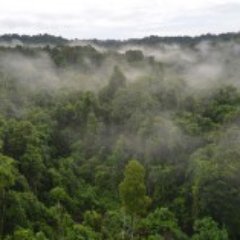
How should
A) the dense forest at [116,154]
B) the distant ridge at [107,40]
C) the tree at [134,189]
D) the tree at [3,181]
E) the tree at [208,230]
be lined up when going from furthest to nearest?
the distant ridge at [107,40], the dense forest at [116,154], the tree at [208,230], the tree at [3,181], the tree at [134,189]

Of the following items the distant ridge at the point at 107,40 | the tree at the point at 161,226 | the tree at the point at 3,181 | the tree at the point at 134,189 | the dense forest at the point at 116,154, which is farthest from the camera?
the distant ridge at the point at 107,40

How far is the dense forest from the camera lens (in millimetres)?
33281

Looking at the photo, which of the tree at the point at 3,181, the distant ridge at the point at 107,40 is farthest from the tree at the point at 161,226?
the distant ridge at the point at 107,40

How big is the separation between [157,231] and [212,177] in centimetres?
443

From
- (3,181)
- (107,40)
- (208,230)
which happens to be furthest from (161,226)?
(107,40)

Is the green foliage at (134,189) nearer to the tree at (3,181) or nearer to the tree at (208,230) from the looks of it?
the tree at (208,230)

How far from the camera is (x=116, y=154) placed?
44812 mm

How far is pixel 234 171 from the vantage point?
1412 inches

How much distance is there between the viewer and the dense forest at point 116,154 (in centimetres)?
3328

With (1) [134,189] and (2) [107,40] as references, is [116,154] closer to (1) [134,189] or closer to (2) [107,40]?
(1) [134,189]

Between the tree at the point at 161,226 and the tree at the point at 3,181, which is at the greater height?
the tree at the point at 3,181

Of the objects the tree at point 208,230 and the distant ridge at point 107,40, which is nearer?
the tree at point 208,230

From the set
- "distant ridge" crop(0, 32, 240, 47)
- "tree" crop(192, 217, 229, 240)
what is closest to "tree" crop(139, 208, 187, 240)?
"tree" crop(192, 217, 229, 240)

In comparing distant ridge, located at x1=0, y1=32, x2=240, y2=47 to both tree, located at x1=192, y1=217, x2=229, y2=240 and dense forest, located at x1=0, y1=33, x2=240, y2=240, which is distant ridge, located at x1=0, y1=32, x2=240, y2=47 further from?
tree, located at x1=192, y1=217, x2=229, y2=240
